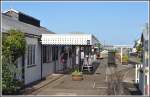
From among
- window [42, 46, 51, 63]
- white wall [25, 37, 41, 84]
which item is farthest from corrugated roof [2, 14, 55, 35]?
window [42, 46, 51, 63]

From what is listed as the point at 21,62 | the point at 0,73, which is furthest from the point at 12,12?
the point at 0,73

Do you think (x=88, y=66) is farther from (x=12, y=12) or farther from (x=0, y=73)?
(x=0, y=73)

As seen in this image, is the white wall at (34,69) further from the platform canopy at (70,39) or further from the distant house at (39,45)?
the platform canopy at (70,39)

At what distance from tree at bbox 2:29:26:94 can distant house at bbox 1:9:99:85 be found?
0.70 m

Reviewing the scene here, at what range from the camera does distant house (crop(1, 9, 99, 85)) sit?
22.2 m

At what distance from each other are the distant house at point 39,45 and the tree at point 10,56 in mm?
703

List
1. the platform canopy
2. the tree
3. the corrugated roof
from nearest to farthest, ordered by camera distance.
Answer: the tree
the corrugated roof
the platform canopy

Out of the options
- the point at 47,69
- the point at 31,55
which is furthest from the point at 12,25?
the point at 47,69

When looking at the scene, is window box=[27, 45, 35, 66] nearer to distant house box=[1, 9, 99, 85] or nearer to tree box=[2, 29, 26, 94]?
distant house box=[1, 9, 99, 85]

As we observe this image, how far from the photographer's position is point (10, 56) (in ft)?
55.9

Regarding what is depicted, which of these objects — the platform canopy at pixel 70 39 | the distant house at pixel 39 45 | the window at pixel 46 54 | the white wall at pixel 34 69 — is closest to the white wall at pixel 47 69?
the distant house at pixel 39 45

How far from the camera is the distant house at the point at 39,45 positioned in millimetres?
22183

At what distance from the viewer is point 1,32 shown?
17312 mm

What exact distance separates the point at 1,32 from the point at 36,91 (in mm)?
4049
